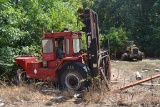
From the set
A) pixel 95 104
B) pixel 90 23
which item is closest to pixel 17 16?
pixel 90 23

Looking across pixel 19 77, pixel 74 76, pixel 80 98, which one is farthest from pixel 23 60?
pixel 80 98

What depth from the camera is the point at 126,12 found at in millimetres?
27969

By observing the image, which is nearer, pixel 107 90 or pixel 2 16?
pixel 107 90

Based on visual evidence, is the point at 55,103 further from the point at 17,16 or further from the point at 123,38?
the point at 123,38

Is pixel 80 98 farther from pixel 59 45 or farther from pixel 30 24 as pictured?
pixel 30 24

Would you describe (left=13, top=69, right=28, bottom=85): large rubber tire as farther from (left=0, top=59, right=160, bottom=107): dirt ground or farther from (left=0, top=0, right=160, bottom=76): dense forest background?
(left=0, top=59, right=160, bottom=107): dirt ground

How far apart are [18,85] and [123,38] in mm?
16431

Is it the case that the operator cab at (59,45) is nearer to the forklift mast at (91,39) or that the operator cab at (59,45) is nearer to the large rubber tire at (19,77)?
the forklift mast at (91,39)

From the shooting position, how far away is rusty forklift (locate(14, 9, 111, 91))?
746 cm

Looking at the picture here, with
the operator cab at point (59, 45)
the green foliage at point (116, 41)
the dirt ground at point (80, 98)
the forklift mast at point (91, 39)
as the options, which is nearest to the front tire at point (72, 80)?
the dirt ground at point (80, 98)

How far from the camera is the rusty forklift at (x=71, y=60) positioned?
7.46 meters

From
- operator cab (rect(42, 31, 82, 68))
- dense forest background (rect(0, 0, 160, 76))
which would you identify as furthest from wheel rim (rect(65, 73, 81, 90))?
dense forest background (rect(0, 0, 160, 76))

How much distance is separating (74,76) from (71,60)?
550 millimetres

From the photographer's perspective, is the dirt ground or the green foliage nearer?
the dirt ground
